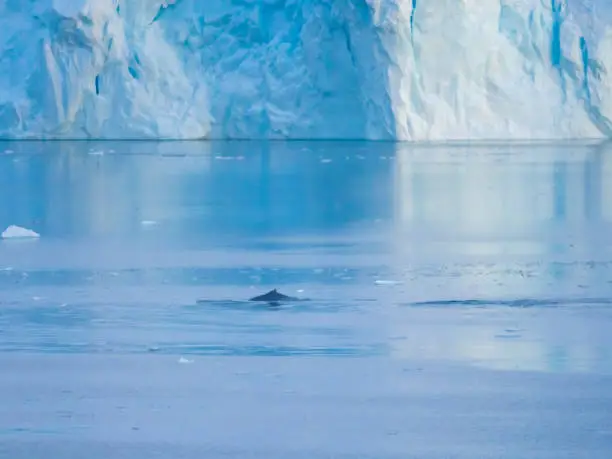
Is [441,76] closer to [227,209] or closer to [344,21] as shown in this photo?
[344,21]

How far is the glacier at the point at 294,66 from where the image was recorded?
24.6 metres

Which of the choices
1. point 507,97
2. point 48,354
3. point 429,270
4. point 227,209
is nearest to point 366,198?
point 227,209

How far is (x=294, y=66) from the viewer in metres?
25.3

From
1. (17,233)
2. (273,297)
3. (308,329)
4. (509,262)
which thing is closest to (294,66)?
(17,233)

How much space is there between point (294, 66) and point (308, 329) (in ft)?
64.7

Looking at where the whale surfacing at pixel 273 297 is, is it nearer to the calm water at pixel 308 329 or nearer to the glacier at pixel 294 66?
the calm water at pixel 308 329

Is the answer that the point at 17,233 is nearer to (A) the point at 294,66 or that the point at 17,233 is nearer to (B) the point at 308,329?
(B) the point at 308,329

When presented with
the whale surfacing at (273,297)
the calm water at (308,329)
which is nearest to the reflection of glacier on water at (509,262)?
the calm water at (308,329)

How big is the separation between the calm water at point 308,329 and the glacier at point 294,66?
11229mm

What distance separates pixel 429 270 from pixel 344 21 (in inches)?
681

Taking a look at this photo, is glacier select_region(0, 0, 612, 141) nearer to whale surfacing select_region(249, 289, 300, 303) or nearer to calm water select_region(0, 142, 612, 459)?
calm water select_region(0, 142, 612, 459)

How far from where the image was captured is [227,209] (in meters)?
12.9

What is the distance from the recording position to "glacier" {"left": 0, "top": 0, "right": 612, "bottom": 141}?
24.6 m

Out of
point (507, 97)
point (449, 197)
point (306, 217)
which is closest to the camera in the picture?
point (306, 217)
